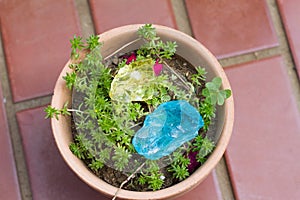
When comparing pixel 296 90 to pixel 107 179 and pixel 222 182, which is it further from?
pixel 107 179

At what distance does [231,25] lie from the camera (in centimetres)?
116

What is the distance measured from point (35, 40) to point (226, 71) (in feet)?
1.29

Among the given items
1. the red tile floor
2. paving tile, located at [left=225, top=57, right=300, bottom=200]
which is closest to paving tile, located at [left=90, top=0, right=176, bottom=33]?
the red tile floor

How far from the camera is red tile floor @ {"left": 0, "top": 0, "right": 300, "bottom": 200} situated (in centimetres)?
110

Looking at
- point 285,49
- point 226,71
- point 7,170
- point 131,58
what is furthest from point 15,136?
point 285,49

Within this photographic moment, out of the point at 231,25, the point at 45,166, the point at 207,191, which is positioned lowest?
the point at 207,191

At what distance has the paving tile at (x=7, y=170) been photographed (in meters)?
1.10

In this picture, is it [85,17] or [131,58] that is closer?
[131,58]

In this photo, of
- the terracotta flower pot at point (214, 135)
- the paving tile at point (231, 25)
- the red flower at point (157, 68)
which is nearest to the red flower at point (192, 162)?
the terracotta flower pot at point (214, 135)

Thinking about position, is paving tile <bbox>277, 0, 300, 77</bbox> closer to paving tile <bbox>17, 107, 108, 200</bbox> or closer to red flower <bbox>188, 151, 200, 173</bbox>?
red flower <bbox>188, 151, 200, 173</bbox>

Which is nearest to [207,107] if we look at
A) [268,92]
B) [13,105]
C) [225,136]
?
[225,136]

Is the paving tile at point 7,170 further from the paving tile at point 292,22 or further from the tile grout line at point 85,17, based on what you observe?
the paving tile at point 292,22

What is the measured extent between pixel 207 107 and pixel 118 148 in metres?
0.16

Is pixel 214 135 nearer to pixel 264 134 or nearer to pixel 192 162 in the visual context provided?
pixel 192 162
